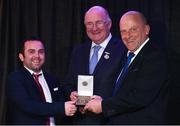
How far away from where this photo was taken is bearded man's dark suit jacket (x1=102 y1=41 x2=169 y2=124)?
3035 mm

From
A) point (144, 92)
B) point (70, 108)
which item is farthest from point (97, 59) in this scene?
point (144, 92)

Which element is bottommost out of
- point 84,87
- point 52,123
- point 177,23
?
point 52,123

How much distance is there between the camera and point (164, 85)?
10.1 feet

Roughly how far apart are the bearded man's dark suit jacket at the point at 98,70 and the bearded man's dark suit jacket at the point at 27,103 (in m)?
0.24

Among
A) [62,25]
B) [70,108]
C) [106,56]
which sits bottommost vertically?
[70,108]

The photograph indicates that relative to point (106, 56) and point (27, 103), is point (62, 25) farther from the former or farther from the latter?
point (27, 103)

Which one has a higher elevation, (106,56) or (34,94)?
(106,56)

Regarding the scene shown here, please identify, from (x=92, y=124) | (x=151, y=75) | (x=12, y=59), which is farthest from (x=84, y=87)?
(x=12, y=59)

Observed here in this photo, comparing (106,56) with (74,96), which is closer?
(74,96)

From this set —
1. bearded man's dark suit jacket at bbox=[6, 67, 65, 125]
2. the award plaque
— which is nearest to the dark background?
bearded man's dark suit jacket at bbox=[6, 67, 65, 125]

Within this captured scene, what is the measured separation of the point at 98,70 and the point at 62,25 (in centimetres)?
115

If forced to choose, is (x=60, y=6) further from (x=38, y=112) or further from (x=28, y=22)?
(x=38, y=112)

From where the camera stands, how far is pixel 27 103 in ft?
11.6

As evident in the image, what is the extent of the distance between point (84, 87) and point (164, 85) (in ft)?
2.24
